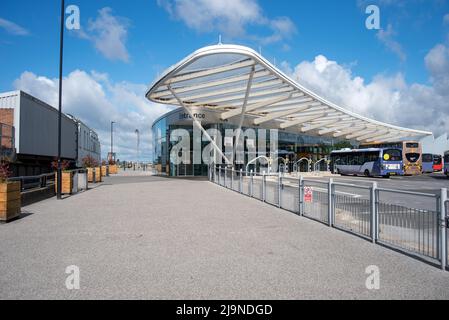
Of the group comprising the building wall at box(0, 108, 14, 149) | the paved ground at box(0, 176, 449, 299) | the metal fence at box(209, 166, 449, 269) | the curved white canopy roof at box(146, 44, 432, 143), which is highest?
the curved white canopy roof at box(146, 44, 432, 143)

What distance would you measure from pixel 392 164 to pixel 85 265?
3558 cm

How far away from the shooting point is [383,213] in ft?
22.6

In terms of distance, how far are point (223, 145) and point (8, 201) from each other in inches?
1207

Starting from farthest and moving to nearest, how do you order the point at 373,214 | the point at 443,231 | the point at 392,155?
the point at 392,155 → the point at 373,214 → the point at 443,231

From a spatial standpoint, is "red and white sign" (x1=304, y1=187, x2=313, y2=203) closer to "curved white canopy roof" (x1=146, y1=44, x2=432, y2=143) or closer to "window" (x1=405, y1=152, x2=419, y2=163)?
"curved white canopy roof" (x1=146, y1=44, x2=432, y2=143)

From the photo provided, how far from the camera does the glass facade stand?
1580 inches

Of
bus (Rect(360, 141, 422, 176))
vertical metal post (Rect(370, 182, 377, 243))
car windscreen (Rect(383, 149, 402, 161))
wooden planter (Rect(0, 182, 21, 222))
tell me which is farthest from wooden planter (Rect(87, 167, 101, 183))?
bus (Rect(360, 141, 422, 176))

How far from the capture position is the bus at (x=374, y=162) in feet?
116

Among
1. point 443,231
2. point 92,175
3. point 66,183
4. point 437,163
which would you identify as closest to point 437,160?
point 437,163

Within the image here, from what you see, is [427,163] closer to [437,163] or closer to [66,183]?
[437,163]

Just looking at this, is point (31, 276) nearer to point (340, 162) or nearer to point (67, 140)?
point (67, 140)

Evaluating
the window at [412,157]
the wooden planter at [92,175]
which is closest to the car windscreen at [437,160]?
the window at [412,157]

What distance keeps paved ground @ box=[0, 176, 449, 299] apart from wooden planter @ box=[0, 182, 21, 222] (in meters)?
0.37
